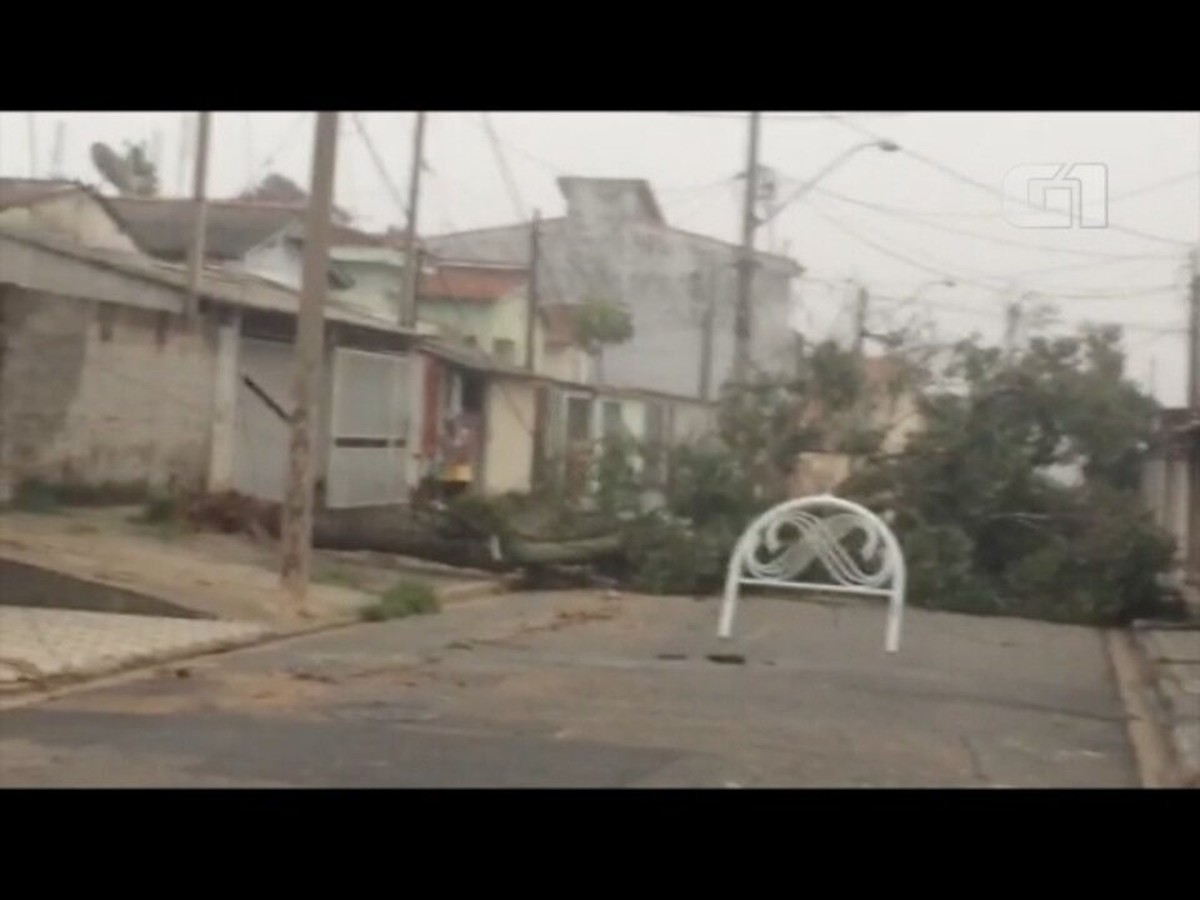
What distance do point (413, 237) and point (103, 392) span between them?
2693 mm

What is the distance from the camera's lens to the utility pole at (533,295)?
11828 millimetres

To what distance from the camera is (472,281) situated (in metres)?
12.2

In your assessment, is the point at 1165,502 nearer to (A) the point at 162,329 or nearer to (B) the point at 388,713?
(B) the point at 388,713

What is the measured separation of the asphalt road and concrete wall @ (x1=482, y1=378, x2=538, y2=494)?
0.96 metres

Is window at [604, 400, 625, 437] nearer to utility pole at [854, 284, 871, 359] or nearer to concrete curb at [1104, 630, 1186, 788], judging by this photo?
utility pole at [854, 284, 871, 359]

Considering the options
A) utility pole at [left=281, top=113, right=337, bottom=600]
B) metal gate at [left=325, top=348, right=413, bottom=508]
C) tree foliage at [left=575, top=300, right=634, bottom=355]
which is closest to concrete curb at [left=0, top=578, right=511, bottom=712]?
utility pole at [left=281, top=113, right=337, bottom=600]

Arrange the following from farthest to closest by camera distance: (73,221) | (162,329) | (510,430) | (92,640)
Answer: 1. (162,329)
2. (73,221)
3. (510,430)
4. (92,640)

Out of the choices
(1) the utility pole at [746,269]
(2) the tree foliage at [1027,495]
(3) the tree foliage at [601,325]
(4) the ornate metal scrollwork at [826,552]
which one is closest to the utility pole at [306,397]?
(3) the tree foliage at [601,325]

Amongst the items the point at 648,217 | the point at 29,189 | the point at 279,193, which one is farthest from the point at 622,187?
the point at 29,189

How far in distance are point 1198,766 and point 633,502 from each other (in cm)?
516

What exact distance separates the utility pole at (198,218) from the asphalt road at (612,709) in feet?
9.09
